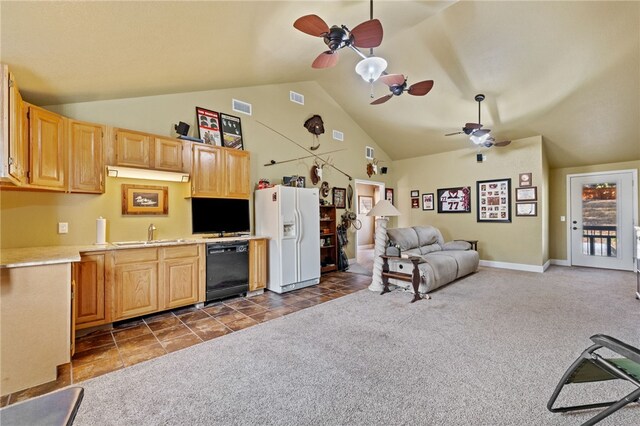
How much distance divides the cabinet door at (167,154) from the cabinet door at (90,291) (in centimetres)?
131

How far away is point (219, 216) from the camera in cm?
432

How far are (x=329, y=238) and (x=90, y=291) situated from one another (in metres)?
4.09

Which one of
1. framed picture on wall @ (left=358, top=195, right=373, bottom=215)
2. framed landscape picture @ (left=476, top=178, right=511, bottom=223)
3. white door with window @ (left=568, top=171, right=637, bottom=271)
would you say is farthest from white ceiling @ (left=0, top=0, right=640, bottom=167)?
framed picture on wall @ (left=358, top=195, right=373, bottom=215)

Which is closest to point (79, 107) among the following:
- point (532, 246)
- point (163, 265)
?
point (163, 265)

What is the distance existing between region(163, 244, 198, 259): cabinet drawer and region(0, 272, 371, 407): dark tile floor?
739 mm

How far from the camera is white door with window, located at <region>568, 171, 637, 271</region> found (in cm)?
581

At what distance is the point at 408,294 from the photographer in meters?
4.24

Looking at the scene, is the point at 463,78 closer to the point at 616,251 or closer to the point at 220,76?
the point at 220,76

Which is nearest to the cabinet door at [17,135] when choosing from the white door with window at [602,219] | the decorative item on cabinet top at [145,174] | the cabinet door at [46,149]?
the cabinet door at [46,149]

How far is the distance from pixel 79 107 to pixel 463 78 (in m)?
5.49

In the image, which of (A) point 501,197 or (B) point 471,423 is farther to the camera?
(A) point 501,197

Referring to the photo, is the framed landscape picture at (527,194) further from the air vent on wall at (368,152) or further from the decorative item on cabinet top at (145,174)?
the decorative item on cabinet top at (145,174)

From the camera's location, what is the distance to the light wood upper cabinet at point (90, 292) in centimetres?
282

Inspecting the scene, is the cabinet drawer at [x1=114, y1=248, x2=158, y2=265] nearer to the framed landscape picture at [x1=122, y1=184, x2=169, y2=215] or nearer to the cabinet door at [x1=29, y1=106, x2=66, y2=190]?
the framed landscape picture at [x1=122, y1=184, x2=169, y2=215]
